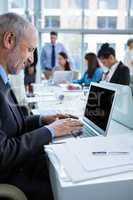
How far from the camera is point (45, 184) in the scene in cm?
129

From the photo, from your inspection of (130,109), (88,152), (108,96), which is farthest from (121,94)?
(88,152)

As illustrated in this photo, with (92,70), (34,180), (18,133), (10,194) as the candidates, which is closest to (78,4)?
(92,70)

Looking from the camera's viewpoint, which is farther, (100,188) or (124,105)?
(124,105)

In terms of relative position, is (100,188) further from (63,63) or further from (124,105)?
(63,63)

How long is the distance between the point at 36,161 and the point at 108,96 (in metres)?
0.49

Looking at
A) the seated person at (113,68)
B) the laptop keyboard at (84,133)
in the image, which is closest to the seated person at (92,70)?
the seated person at (113,68)

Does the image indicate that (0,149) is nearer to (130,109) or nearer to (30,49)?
(30,49)

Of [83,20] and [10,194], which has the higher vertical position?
[83,20]

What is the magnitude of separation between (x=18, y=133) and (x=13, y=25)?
50cm

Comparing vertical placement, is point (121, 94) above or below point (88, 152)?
above

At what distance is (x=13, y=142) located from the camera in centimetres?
114

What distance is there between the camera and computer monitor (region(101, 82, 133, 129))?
1.64m

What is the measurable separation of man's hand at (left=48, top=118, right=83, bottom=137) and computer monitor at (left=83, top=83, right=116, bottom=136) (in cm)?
11

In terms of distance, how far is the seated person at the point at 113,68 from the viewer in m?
3.17
